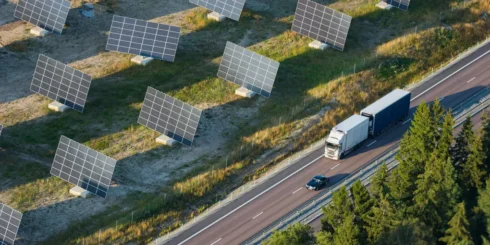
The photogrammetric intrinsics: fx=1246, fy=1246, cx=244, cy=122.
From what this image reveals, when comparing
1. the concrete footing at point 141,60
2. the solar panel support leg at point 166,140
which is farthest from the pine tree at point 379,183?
the concrete footing at point 141,60

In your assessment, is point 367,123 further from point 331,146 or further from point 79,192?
point 79,192

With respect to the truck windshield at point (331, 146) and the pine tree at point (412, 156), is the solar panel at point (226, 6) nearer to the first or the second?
the truck windshield at point (331, 146)

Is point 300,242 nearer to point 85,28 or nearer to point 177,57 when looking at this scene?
point 177,57

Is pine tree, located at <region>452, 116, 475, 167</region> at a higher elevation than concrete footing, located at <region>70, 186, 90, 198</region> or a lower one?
higher

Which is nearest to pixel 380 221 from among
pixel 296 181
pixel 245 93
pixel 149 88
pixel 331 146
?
pixel 296 181

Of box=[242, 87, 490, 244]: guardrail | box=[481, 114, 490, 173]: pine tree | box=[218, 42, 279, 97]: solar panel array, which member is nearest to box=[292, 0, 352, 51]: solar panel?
box=[218, 42, 279, 97]: solar panel array

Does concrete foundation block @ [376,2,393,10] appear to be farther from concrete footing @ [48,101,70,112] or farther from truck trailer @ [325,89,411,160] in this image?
concrete footing @ [48,101,70,112]
